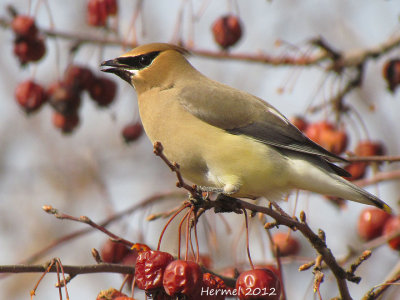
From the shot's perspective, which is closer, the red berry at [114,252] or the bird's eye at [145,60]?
the red berry at [114,252]

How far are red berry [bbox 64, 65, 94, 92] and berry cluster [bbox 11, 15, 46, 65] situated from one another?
236mm

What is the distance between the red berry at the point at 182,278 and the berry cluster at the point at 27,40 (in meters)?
2.60

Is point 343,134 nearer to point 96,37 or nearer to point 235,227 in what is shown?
point 96,37

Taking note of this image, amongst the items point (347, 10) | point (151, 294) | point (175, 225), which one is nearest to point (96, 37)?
point (151, 294)

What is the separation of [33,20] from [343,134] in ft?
7.59

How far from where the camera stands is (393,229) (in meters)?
4.05

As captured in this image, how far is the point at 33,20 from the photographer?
14.4 ft

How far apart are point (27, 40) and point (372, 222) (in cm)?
272

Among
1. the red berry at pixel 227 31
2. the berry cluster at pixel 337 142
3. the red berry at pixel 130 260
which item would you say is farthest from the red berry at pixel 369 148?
the red berry at pixel 130 260

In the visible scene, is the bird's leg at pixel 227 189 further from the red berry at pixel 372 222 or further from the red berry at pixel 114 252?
the red berry at pixel 372 222

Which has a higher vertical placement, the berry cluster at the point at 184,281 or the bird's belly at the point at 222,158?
the bird's belly at the point at 222,158

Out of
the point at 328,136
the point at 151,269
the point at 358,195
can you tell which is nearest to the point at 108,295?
the point at 151,269

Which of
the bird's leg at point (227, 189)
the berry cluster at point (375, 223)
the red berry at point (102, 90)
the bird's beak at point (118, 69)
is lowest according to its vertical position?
the bird's leg at point (227, 189)

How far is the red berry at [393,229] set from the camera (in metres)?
3.86
